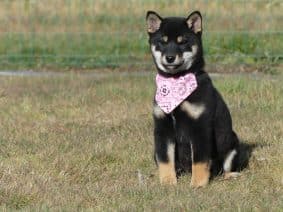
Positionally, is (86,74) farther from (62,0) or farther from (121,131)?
(121,131)

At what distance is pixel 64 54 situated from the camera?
11.7m

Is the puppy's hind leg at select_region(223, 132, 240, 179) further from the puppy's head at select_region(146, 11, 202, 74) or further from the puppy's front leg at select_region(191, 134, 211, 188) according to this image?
the puppy's head at select_region(146, 11, 202, 74)

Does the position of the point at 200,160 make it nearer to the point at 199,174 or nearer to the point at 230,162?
the point at 199,174

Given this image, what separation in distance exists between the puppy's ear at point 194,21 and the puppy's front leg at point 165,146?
0.60 m

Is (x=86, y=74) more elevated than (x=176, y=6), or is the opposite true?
(x=176, y=6)

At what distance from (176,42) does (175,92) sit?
341 millimetres

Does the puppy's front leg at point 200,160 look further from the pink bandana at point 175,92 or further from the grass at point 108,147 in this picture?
the pink bandana at point 175,92

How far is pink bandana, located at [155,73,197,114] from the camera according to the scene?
5637 millimetres

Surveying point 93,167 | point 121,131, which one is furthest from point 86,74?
point 93,167

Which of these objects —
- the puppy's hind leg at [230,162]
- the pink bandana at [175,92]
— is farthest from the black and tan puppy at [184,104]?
the puppy's hind leg at [230,162]

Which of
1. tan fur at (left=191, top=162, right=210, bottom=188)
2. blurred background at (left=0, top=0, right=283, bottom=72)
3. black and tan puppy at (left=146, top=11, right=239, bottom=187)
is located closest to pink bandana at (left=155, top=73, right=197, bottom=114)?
black and tan puppy at (left=146, top=11, right=239, bottom=187)

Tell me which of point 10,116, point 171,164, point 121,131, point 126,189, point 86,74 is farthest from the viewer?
point 86,74

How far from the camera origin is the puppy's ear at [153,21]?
18.9ft

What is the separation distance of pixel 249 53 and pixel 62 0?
2.77 m
